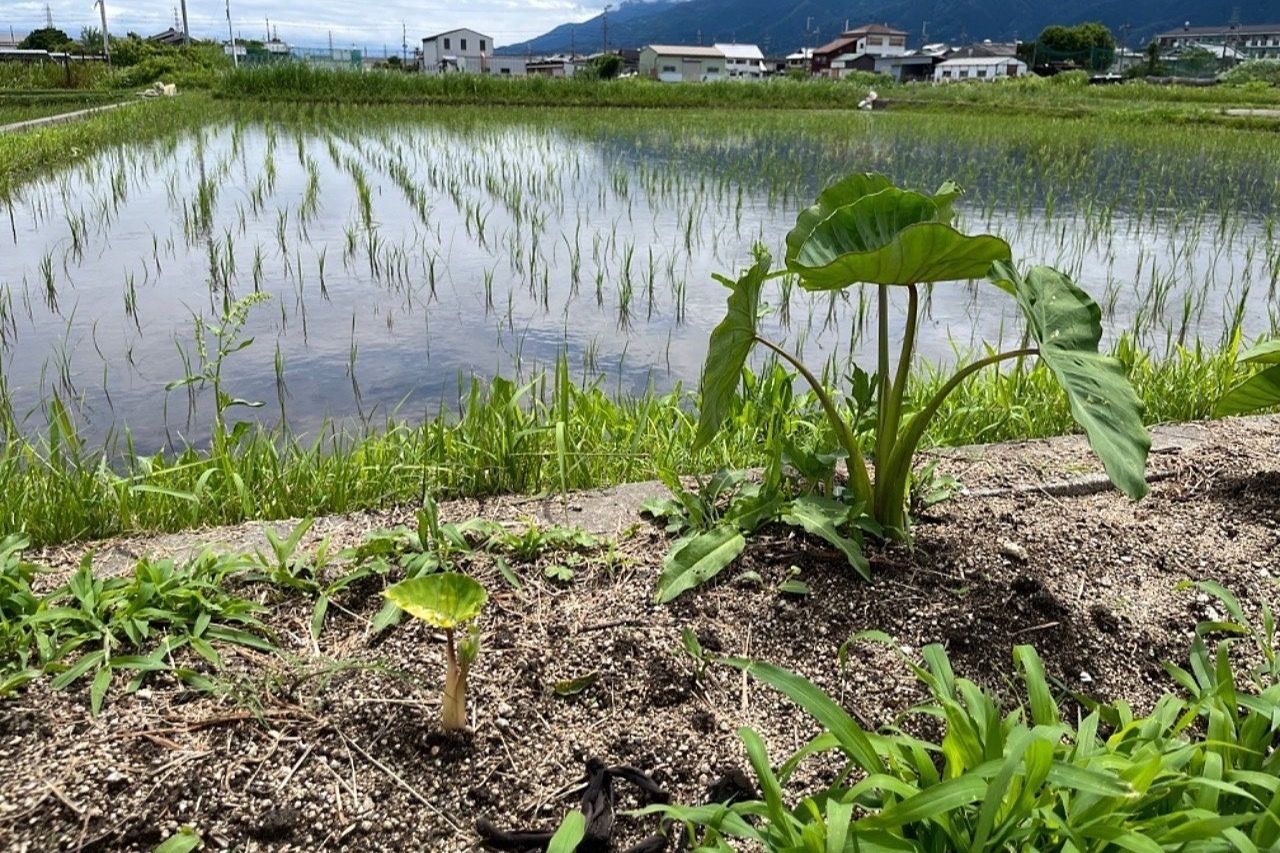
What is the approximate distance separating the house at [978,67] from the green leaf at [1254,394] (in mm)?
57648

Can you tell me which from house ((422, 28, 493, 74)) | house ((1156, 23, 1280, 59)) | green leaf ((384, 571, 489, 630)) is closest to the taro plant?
green leaf ((384, 571, 489, 630))

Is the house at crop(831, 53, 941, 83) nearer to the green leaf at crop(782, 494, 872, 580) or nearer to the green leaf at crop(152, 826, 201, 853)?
the green leaf at crop(782, 494, 872, 580)

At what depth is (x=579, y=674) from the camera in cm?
123

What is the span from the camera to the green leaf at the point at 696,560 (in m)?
1.36

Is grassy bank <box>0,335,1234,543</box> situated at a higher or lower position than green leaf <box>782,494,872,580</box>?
lower

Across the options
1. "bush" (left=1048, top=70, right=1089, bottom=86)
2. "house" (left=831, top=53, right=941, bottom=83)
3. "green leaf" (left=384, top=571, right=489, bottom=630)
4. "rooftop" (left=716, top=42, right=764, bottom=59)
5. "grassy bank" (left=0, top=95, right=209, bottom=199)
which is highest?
"rooftop" (left=716, top=42, right=764, bottom=59)

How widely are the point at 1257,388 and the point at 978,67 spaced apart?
209ft

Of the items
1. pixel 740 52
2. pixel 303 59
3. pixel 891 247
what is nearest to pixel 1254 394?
pixel 891 247

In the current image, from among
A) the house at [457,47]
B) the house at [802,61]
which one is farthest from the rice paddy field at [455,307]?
the house at [802,61]

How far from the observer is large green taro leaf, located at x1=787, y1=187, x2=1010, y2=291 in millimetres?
1233

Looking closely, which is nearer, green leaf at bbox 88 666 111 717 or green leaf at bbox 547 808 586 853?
green leaf at bbox 547 808 586 853

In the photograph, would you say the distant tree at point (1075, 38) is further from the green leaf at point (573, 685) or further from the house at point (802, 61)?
the green leaf at point (573, 685)

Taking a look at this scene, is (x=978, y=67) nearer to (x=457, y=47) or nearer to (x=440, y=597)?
(x=457, y=47)

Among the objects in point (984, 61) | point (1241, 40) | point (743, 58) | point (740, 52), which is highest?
point (1241, 40)
